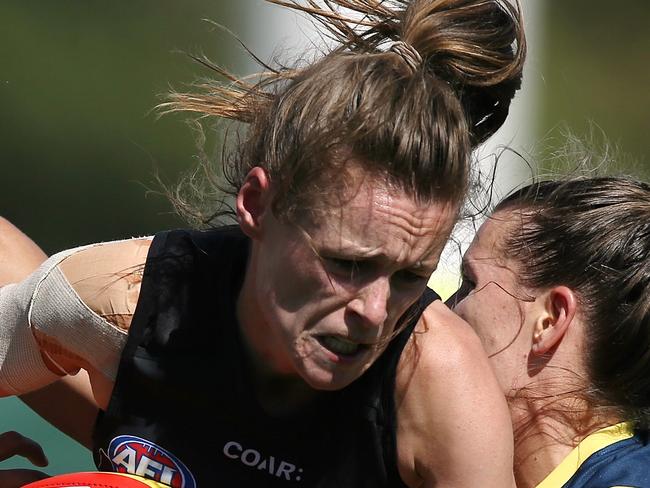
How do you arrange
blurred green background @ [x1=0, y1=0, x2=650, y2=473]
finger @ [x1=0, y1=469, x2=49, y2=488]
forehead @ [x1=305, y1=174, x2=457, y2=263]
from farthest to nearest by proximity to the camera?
blurred green background @ [x1=0, y1=0, x2=650, y2=473]
finger @ [x1=0, y1=469, x2=49, y2=488]
forehead @ [x1=305, y1=174, x2=457, y2=263]

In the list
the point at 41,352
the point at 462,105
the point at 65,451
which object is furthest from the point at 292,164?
the point at 65,451

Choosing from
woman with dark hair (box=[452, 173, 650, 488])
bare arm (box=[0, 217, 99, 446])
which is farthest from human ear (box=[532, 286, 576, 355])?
bare arm (box=[0, 217, 99, 446])

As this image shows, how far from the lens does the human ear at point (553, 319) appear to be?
1.74 meters

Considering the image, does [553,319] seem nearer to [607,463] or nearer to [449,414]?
[607,463]

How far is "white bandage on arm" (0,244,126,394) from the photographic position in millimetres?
1616

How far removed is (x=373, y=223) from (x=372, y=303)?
10cm

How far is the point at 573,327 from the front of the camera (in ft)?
5.74

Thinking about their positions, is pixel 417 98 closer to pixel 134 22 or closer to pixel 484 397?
pixel 484 397

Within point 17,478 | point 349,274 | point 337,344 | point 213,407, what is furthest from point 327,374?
point 17,478

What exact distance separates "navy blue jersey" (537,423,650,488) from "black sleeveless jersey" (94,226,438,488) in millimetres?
277

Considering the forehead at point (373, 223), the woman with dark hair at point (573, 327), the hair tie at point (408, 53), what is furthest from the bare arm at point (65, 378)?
the woman with dark hair at point (573, 327)

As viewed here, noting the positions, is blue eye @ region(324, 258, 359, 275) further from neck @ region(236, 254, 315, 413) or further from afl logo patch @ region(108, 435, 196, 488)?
afl logo patch @ region(108, 435, 196, 488)

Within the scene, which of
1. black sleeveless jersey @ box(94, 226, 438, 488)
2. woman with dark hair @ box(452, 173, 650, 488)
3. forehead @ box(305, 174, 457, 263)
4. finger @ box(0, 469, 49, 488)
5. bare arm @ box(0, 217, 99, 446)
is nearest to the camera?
forehead @ box(305, 174, 457, 263)

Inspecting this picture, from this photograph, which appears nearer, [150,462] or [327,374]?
[327,374]
